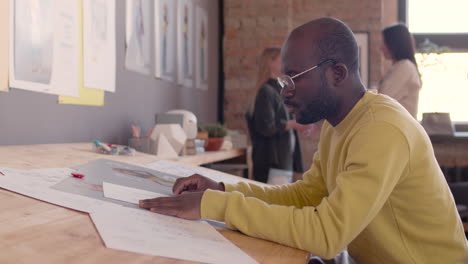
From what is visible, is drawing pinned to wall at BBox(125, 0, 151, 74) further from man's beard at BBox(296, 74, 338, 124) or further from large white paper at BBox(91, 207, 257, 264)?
large white paper at BBox(91, 207, 257, 264)

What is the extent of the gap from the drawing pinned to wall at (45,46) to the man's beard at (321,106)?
1.06 metres

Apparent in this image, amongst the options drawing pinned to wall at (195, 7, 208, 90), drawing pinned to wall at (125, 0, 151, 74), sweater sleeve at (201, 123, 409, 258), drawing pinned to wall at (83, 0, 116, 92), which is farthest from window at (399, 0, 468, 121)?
sweater sleeve at (201, 123, 409, 258)

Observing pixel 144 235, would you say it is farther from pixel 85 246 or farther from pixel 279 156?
pixel 279 156

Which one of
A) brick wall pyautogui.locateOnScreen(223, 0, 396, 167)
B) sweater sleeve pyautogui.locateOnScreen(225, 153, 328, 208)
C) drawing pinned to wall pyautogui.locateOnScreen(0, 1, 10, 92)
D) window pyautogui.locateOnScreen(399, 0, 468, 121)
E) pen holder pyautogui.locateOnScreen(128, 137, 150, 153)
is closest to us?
sweater sleeve pyautogui.locateOnScreen(225, 153, 328, 208)

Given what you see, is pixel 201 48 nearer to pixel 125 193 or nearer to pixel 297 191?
pixel 297 191

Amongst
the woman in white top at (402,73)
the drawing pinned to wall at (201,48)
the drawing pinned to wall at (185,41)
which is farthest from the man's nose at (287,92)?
the drawing pinned to wall at (201,48)

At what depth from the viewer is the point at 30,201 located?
92 cm

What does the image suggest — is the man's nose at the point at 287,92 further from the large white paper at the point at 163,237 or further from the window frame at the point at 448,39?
the window frame at the point at 448,39

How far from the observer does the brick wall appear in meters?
4.47

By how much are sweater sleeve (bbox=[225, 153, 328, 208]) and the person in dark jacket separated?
1706 millimetres

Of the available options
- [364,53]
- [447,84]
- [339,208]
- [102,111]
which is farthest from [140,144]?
[447,84]

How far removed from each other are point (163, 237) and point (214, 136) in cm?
245

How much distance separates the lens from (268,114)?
10.1ft

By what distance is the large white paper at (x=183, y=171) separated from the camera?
1.54 metres
